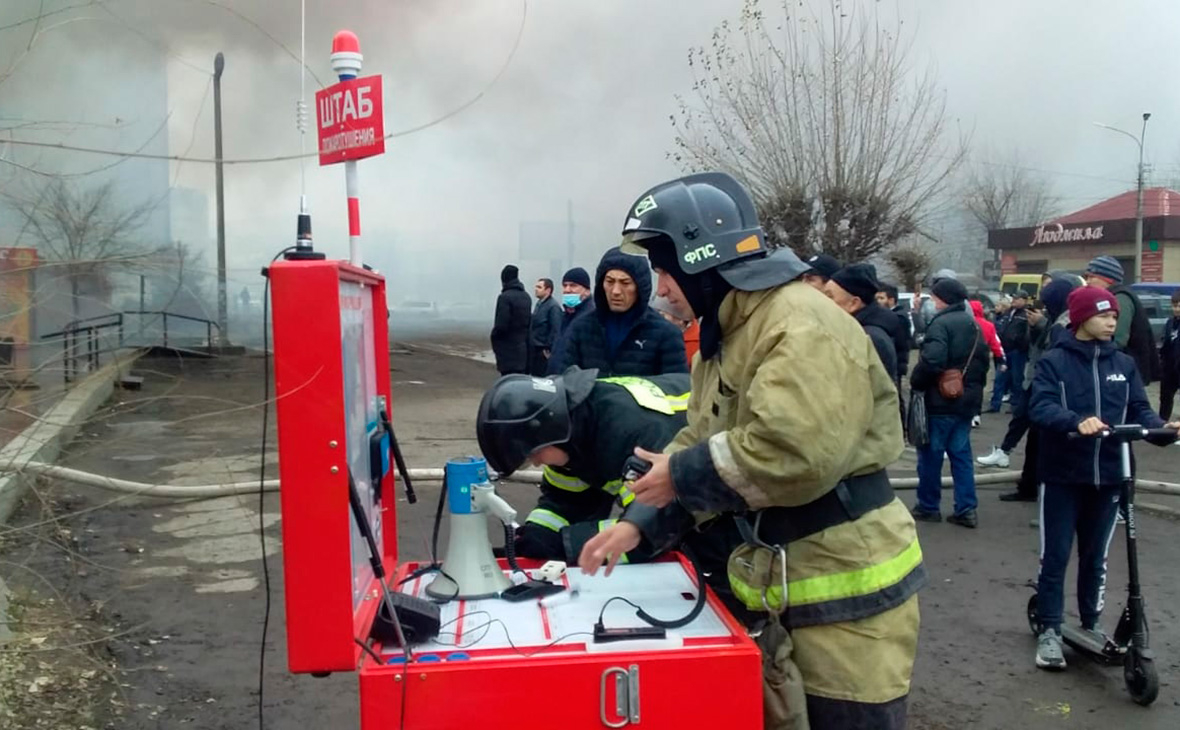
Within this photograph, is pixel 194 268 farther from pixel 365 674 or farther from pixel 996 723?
pixel 996 723

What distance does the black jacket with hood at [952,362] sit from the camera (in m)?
6.73

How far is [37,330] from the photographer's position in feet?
9.62

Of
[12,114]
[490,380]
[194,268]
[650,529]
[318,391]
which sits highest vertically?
[12,114]

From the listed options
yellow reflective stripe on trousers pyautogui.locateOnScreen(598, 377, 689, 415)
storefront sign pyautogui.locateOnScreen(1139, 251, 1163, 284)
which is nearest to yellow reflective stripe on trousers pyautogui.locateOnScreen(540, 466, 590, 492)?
yellow reflective stripe on trousers pyautogui.locateOnScreen(598, 377, 689, 415)

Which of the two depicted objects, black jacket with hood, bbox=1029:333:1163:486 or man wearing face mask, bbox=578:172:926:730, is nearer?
man wearing face mask, bbox=578:172:926:730

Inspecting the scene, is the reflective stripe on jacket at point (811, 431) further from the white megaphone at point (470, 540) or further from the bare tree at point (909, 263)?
the bare tree at point (909, 263)

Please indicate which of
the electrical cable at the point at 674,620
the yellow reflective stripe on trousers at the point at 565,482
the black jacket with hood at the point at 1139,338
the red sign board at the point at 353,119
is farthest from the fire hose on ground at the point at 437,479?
the electrical cable at the point at 674,620

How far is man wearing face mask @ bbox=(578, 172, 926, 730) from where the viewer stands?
193 centimetres

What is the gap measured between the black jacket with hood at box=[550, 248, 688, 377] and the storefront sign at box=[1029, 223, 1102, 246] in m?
36.3

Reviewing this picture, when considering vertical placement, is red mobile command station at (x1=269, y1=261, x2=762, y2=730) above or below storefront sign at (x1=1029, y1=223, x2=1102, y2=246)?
below

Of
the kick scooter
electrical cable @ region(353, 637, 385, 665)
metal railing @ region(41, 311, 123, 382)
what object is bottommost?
the kick scooter

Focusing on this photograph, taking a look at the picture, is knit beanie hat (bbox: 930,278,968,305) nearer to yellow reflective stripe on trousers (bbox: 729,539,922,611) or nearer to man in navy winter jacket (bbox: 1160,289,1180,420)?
man in navy winter jacket (bbox: 1160,289,1180,420)

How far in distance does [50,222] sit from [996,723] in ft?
12.0

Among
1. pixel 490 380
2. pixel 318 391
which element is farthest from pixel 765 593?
pixel 490 380
